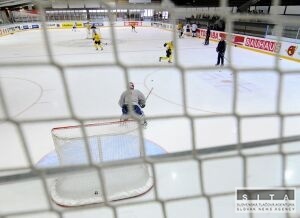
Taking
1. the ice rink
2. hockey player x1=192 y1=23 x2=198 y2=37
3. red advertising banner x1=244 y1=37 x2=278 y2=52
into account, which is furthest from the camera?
hockey player x1=192 y1=23 x2=198 y2=37

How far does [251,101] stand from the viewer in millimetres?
4969

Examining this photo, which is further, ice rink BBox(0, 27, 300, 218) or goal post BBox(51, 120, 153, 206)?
goal post BBox(51, 120, 153, 206)

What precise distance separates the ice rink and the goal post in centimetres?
12

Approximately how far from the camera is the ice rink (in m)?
1.12

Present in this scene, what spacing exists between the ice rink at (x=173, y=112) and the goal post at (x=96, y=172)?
121mm

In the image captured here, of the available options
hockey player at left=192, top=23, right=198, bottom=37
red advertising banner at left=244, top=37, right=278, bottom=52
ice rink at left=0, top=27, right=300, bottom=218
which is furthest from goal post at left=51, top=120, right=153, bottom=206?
hockey player at left=192, top=23, right=198, bottom=37

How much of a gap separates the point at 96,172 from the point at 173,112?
239cm

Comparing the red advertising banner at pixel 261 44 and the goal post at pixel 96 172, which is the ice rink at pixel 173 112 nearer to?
the goal post at pixel 96 172

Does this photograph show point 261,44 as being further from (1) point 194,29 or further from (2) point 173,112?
(2) point 173,112

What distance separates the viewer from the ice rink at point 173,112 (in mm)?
1122

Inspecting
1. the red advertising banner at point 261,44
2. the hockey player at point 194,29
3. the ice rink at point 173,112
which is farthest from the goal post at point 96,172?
the hockey player at point 194,29

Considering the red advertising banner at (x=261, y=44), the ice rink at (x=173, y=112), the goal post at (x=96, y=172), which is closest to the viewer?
the ice rink at (x=173, y=112)

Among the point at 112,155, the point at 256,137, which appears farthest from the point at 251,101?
the point at 112,155

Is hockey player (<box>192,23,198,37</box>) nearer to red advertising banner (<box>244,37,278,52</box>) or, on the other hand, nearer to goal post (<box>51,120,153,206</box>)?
red advertising banner (<box>244,37,278,52</box>)
